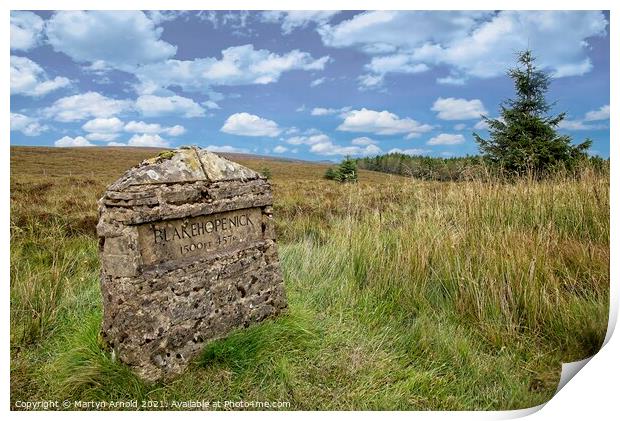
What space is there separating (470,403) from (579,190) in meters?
2.77

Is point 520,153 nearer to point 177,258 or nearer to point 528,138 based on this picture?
point 528,138

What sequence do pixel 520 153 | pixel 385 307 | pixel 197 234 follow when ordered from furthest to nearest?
pixel 520 153
pixel 385 307
pixel 197 234

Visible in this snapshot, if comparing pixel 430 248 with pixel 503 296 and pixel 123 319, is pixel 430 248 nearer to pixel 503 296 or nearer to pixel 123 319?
pixel 503 296

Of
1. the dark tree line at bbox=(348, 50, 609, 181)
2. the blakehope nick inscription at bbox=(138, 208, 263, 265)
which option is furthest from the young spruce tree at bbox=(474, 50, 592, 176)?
the blakehope nick inscription at bbox=(138, 208, 263, 265)

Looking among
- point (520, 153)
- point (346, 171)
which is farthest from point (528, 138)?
point (346, 171)

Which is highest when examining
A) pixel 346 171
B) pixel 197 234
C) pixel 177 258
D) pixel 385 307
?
pixel 346 171

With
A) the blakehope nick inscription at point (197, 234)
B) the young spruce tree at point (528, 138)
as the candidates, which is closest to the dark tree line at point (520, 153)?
the young spruce tree at point (528, 138)

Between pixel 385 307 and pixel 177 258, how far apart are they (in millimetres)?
1737

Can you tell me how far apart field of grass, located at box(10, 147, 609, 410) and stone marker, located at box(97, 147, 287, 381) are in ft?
0.48

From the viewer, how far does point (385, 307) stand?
12.5ft

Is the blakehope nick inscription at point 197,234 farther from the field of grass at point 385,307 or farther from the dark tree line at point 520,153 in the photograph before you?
the dark tree line at point 520,153

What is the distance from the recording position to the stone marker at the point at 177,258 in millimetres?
2686

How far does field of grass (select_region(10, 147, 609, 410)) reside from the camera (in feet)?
9.62

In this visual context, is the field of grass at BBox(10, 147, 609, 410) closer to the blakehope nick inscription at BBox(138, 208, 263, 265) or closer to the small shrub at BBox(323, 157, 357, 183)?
the blakehope nick inscription at BBox(138, 208, 263, 265)
